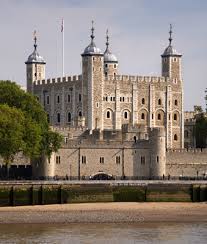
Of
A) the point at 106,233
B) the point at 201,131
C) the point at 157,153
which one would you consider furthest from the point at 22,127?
the point at 201,131

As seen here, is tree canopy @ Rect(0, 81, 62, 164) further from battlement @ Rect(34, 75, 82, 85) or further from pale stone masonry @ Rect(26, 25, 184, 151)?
battlement @ Rect(34, 75, 82, 85)

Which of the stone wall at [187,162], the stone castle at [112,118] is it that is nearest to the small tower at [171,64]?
the stone castle at [112,118]

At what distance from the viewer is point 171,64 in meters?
134

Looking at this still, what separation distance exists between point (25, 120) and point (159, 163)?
56.5ft

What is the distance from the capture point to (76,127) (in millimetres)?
117500

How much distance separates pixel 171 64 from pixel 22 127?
43394mm

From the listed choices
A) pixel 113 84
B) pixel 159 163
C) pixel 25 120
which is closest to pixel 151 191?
pixel 25 120

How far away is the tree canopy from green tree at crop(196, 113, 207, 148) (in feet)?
110

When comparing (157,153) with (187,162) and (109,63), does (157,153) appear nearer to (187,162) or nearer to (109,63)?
(187,162)

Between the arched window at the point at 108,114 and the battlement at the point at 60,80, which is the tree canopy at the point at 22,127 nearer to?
the battlement at the point at 60,80

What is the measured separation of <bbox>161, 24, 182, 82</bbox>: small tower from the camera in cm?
13288

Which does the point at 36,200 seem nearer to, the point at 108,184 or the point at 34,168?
the point at 108,184

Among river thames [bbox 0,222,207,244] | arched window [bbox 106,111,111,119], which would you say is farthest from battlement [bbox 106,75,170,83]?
river thames [bbox 0,222,207,244]

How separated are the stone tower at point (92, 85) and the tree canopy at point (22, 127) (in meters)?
22.8
